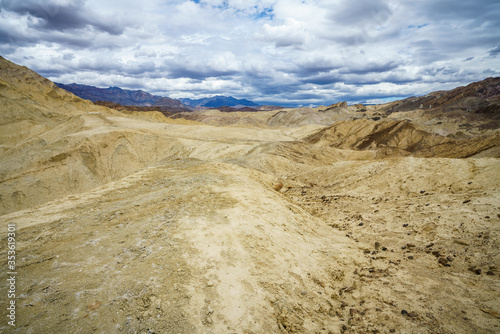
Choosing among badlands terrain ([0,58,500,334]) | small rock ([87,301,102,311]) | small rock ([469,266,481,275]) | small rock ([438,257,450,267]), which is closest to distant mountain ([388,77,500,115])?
badlands terrain ([0,58,500,334])

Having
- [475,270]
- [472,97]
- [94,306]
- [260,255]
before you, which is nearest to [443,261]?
[475,270]

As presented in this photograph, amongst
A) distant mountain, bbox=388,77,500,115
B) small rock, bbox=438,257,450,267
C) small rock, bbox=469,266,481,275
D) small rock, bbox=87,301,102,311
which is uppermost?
distant mountain, bbox=388,77,500,115

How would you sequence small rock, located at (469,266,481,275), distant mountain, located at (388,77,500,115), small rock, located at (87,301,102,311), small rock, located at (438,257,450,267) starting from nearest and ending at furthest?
small rock, located at (87,301,102,311) < small rock, located at (469,266,481,275) < small rock, located at (438,257,450,267) < distant mountain, located at (388,77,500,115)

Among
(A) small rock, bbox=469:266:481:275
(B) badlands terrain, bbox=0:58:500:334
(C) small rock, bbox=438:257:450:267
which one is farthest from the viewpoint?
(C) small rock, bbox=438:257:450:267

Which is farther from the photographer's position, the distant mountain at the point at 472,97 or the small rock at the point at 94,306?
the distant mountain at the point at 472,97

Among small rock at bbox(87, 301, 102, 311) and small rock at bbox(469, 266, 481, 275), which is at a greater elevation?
small rock at bbox(87, 301, 102, 311)

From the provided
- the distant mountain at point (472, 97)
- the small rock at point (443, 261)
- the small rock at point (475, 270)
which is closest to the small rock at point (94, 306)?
the small rock at point (443, 261)

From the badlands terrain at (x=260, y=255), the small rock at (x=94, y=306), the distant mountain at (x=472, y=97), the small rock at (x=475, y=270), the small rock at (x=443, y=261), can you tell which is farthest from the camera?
the distant mountain at (x=472, y=97)

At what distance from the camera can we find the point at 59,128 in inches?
1625

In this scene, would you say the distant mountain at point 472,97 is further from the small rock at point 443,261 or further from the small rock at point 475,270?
the small rock at point 475,270

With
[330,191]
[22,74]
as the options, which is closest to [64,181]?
[330,191]

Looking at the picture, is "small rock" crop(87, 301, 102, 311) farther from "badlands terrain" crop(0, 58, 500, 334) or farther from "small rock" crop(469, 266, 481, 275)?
"small rock" crop(469, 266, 481, 275)

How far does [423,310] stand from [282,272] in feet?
8.99

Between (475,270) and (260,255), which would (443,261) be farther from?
(260,255)
